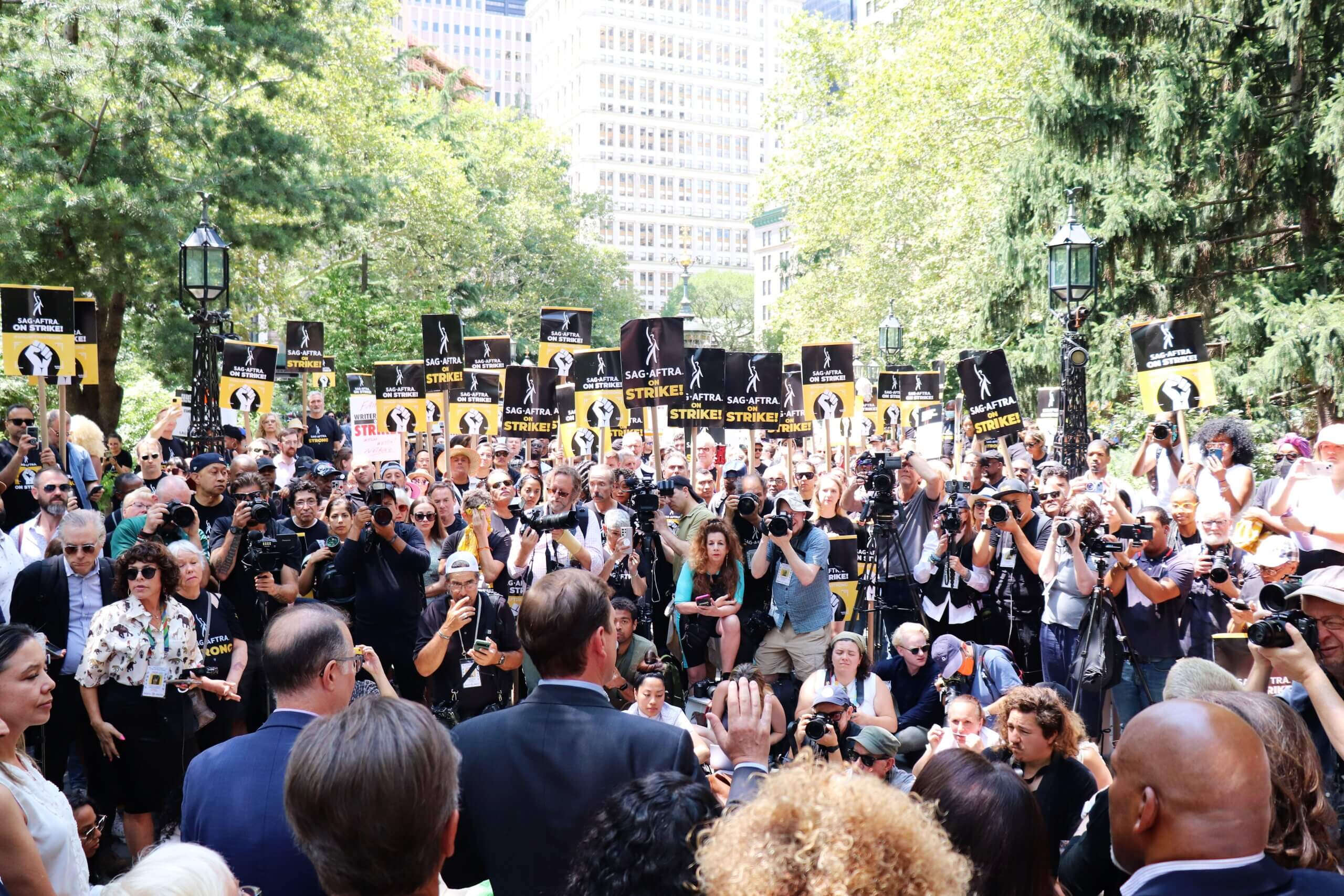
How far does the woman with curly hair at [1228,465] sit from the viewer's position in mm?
8055

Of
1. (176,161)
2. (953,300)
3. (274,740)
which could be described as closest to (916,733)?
(274,740)

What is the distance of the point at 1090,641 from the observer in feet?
21.7

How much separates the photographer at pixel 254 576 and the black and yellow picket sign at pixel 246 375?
6.45 metres

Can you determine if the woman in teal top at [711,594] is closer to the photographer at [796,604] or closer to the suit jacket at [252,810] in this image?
the photographer at [796,604]

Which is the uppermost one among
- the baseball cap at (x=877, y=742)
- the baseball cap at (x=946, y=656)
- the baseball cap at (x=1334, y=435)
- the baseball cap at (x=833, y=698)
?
the baseball cap at (x=1334, y=435)

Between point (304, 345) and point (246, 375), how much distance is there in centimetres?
217

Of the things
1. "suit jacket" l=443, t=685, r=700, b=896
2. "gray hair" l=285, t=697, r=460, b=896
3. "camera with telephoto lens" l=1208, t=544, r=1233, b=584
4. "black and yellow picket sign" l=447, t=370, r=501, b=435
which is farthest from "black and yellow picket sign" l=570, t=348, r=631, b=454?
"gray hair" l=285, t=697, r=460, b=896

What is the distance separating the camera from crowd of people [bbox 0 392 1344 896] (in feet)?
7.38

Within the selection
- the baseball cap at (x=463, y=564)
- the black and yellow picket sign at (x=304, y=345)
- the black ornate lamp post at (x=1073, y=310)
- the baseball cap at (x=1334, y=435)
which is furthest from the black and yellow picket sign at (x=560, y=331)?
the baseball cap at (x=1334, y=435)

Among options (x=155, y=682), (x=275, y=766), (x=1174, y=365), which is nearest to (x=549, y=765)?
(x=275, y=766)

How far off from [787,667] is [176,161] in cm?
1163

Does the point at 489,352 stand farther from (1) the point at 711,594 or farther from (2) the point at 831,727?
(2) the point at 831,727

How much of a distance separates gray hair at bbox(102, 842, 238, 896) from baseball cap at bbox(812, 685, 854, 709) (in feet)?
11.2

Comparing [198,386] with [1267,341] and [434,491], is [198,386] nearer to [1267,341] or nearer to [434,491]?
[434,491]
